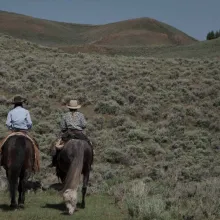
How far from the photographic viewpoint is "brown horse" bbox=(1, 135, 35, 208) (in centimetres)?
938

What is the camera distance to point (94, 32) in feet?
370

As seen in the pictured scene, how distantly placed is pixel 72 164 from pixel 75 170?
142 millimetres

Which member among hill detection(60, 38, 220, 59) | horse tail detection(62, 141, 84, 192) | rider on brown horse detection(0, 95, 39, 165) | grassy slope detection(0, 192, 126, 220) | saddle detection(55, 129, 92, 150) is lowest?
grassy slope detection(0, 192, 126, 220)

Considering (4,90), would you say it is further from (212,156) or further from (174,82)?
(212,156)

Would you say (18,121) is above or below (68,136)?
above

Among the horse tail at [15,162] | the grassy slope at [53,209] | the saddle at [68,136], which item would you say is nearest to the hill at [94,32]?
the grassy slope at [53,209]

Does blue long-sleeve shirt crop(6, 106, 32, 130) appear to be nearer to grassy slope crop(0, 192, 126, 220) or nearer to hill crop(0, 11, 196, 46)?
grassy slope crop(0, 192, 126, 220)

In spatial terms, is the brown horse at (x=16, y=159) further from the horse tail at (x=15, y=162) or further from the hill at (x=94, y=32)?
the hill at (x=94, y=32)

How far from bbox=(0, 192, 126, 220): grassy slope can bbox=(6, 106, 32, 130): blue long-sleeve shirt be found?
1732 mm

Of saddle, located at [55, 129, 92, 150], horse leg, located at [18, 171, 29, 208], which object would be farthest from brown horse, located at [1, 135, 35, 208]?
saddle, located at [55, 129, 92, 150]

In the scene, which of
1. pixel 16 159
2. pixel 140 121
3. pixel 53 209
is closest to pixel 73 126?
pixel 16 159

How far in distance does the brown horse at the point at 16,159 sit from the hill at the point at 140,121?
7.31 ft

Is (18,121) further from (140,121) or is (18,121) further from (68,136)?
(140,121)

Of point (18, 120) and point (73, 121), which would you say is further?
point (73, 121)
